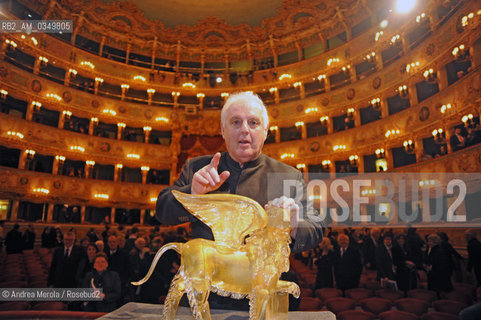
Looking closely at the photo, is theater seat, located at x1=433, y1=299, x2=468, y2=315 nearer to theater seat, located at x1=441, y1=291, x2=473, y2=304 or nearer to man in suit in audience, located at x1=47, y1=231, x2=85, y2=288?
theater seat, located at x1=441, y1=291, x2=473, y2=304

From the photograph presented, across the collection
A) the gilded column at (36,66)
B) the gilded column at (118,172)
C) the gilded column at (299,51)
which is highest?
the gilded column at (299,51)

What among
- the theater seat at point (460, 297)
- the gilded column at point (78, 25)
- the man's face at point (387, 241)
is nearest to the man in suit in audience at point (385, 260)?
the man's face at point (387, 241)

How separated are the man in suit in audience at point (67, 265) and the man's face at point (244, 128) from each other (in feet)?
17.9

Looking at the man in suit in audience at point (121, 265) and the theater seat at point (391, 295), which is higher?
the man in suit in audience at point (121, 265)

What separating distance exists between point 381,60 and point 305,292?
1687cm

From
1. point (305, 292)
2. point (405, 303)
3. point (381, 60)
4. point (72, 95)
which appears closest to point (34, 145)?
point (72, 95)

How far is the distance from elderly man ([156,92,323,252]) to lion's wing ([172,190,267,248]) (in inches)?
2.7

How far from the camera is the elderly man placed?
135cm

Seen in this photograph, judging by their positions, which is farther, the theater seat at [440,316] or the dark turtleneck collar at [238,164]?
the theater seat at [440,316]

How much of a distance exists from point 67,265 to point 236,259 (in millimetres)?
5660

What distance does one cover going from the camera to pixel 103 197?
19.4m

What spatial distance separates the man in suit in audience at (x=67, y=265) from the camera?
540 centimetres

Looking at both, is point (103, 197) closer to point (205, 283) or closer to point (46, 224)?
point (46, 224)

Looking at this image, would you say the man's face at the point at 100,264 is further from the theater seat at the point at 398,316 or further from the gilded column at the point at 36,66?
→ the gilded column at the point at 36,66
